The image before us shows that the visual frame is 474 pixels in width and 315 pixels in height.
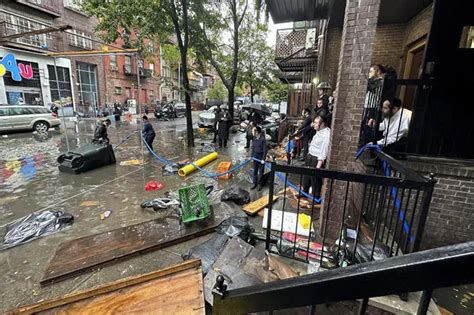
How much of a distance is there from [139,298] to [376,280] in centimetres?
222

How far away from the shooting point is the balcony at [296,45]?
11195mm

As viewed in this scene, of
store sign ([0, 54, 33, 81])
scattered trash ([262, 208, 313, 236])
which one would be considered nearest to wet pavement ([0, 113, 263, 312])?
scattered trash ([262, 208, 313, 236])

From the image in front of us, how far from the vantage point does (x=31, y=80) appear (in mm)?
19766

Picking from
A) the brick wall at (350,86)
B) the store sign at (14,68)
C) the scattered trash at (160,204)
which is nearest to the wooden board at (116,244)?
the scattered trash at (160,204)

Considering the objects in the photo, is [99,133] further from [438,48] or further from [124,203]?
[438,48]

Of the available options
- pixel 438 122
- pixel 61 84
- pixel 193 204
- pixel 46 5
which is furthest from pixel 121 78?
pixel 438 122

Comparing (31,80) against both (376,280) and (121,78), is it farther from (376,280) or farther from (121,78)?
(376,280)

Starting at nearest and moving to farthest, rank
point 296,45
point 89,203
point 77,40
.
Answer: point 89,203 → point 296,45 → point 77,40

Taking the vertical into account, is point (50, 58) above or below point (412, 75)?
above

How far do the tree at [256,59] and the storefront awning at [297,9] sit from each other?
1359 cm

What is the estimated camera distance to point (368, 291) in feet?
2.35

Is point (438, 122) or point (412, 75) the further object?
point (412, 75)

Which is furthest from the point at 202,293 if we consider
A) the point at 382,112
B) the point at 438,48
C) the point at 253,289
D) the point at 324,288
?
the point at 438,48

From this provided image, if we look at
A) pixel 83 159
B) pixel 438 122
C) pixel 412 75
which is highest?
pixel 412 75
